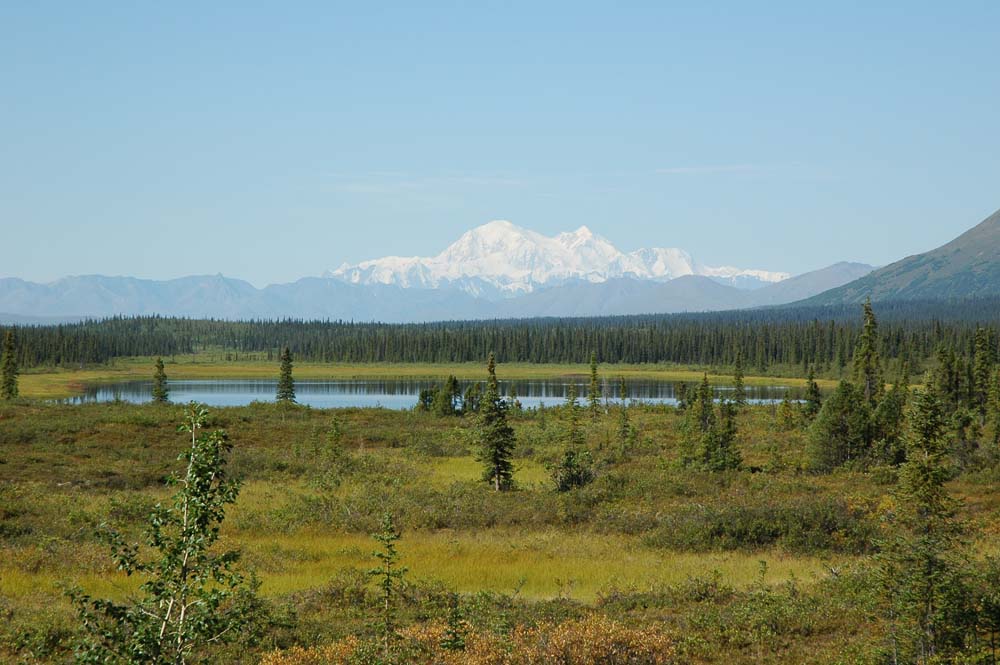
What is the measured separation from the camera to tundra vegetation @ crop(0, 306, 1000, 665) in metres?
13.6

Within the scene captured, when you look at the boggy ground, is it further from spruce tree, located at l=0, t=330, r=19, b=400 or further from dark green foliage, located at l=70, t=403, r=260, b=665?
spruce tree, located at l=0, t=330, r=19, b=400

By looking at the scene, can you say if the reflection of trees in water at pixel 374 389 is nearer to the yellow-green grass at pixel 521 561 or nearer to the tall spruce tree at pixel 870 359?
the tall spruce tree at pixel 870 359

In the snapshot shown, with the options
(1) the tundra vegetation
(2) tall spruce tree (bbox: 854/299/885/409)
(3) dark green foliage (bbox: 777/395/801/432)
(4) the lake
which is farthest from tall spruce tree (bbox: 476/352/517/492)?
(4) the lake

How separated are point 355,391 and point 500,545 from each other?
11442 centimetres

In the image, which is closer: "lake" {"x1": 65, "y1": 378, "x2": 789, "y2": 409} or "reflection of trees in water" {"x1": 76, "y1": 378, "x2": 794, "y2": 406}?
"lake" {"x1": 65, "y1": 378, "x2": 789, "y2": 409}

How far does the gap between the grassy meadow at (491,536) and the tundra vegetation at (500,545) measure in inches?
4.4

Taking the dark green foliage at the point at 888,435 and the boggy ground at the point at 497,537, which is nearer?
the boggy ground at the point at 497,537

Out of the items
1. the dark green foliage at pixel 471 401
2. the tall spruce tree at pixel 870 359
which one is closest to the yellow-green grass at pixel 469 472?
the tall spruce tree at pixel 870 359

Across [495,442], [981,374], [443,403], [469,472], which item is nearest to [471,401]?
[443,403]

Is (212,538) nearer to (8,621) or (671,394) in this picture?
(8,621)

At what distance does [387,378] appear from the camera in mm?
177625

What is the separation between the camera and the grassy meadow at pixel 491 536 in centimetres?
1688

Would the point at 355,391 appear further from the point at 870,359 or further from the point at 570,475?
the point at 570,475

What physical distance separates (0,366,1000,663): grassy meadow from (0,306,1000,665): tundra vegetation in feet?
0.36
